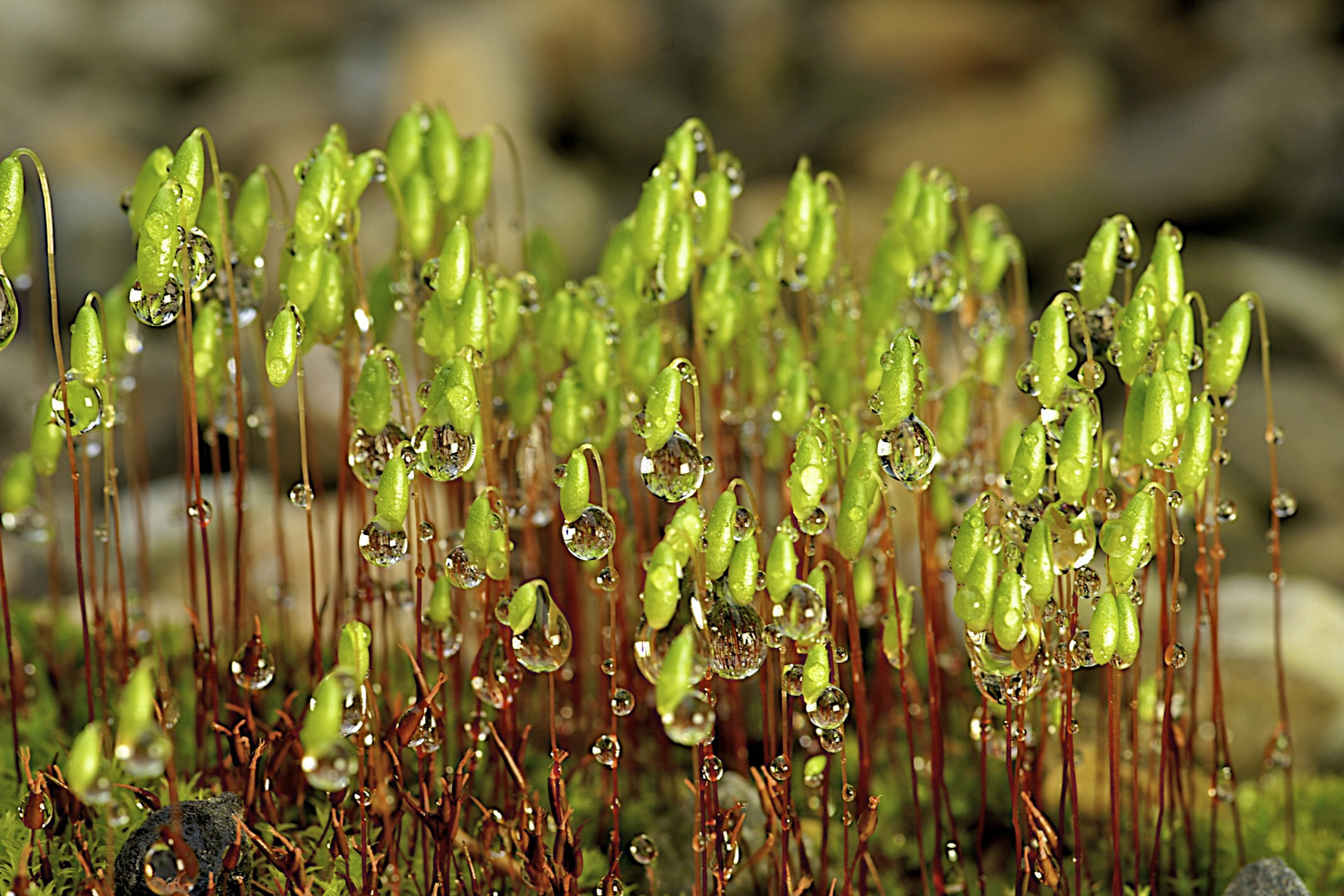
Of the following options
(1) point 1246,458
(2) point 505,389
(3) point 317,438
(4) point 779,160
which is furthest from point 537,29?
(2) point 505,389

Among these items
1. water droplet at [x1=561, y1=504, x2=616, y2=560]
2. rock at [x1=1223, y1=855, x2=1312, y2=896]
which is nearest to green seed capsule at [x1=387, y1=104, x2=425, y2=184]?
water droplet at [x1=561, y1=504, x2=616, y2=560]

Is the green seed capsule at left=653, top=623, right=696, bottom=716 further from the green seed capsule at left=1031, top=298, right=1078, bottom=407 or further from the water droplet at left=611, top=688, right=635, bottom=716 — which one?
the green seed capsule at left=1031, top=298, right=1078, bottom=407

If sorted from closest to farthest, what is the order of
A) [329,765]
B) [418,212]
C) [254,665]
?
[329,765]
[254,665]
[418,212]

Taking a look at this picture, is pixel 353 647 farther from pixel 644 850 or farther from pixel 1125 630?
pixel 1125 630

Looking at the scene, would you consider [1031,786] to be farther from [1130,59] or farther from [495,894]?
[1130,59]

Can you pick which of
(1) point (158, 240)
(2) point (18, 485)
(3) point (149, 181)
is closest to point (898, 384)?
(1) point (158, 240)
